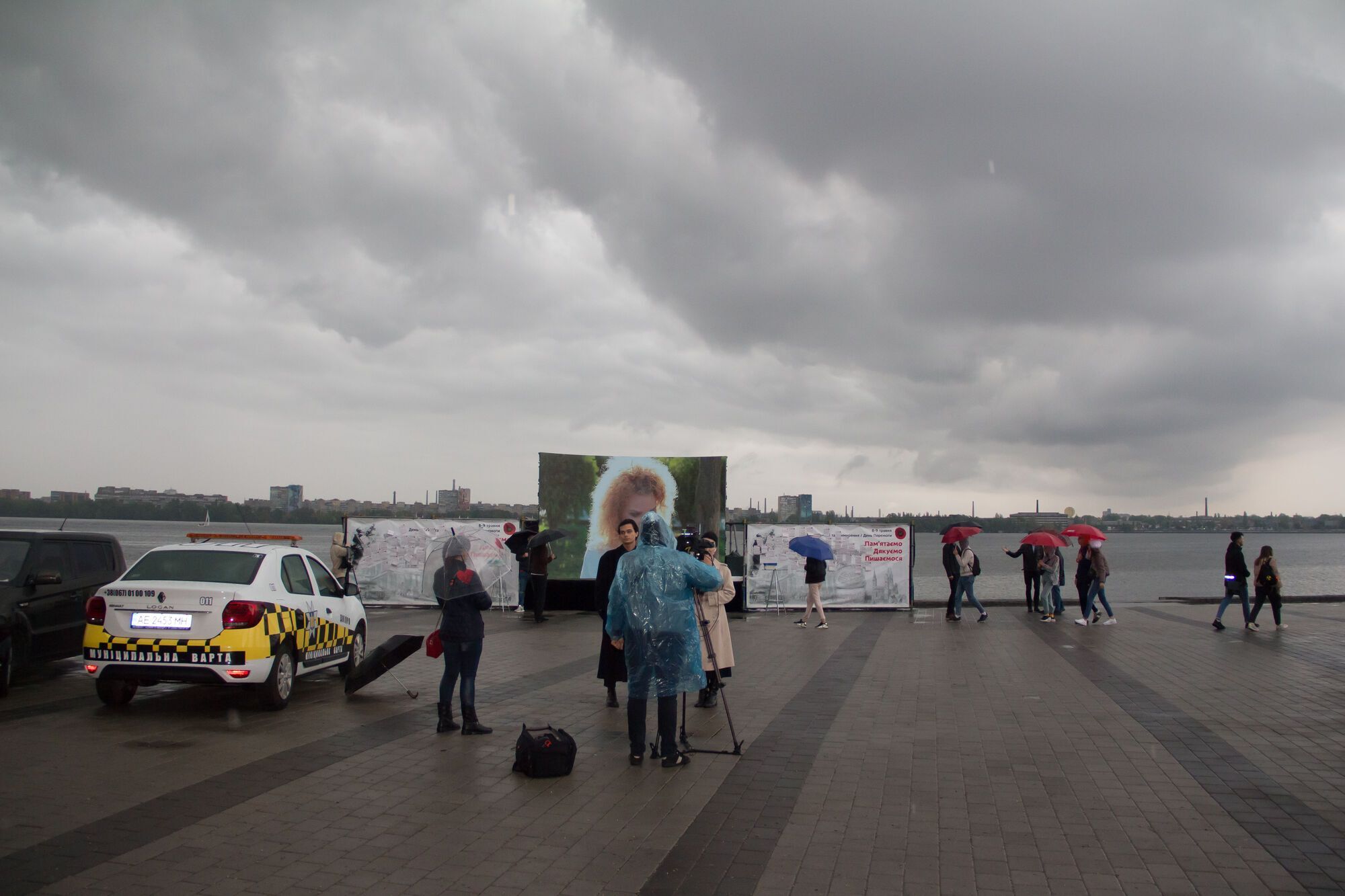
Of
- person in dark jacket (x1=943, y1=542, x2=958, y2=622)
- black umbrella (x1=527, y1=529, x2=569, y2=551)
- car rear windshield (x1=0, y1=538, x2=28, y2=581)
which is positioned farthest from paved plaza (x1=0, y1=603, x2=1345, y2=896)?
person in dark jacket (x1=943, y1=542, x2=958, y2=622)

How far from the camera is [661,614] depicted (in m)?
Result: 7.20

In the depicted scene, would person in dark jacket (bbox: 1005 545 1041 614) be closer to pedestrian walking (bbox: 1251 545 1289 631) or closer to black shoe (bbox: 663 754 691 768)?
pedestrian walking (bbox: 1251 545 1289 631)

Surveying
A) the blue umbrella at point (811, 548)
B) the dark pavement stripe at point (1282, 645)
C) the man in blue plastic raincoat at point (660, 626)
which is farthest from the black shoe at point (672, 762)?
the blue umbrella at point (811, 548)

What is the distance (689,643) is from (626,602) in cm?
56

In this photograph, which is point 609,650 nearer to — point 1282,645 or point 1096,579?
point 1282,645

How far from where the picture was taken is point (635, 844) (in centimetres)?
543

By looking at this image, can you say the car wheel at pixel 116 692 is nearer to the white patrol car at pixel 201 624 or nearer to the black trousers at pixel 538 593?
the white patrol car at pixel 201 624

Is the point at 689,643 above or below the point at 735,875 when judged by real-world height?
above

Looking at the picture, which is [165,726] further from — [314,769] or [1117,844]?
[1117,844]

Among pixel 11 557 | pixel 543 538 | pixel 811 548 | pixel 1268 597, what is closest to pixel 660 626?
pixel 11 557

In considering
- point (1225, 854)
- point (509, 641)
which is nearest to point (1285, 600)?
point (509, 641)

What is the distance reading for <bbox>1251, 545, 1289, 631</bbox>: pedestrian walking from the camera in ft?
55.2

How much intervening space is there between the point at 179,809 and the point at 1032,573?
61.3ft

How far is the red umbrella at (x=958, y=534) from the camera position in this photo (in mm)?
20297
